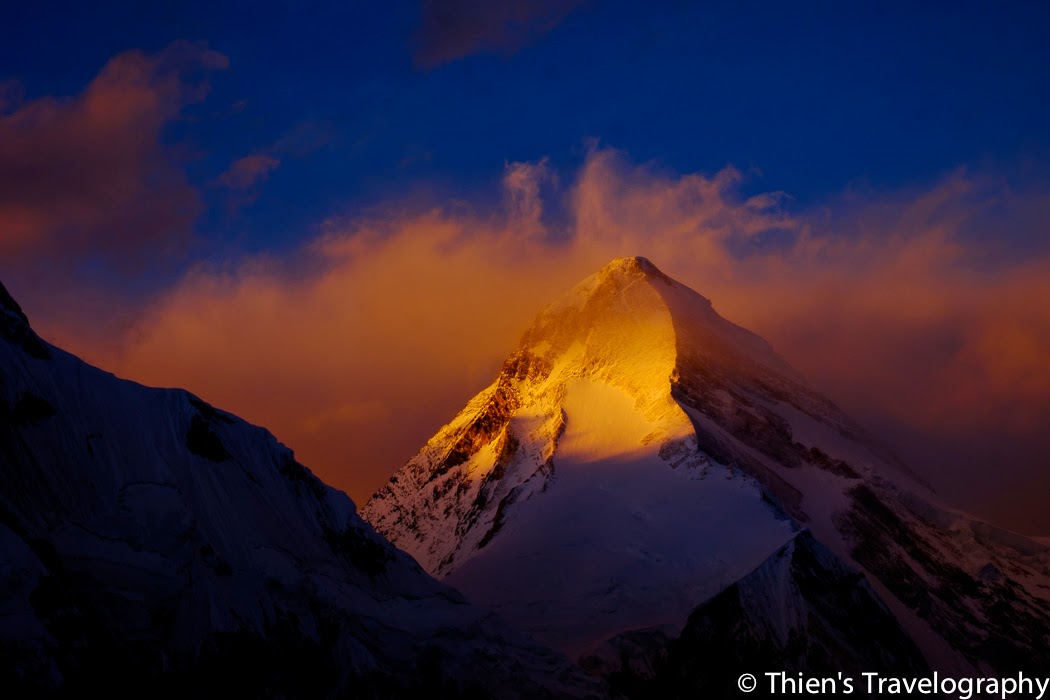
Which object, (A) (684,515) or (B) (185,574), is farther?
(A) (684,515)

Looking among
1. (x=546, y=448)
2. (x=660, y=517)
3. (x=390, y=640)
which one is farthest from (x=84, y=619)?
(x=546, y=448)

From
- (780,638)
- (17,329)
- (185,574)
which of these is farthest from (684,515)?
(17,329)

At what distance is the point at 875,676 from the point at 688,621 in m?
13.2

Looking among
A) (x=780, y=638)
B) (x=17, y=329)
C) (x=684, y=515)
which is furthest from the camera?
(x=684, y=515)

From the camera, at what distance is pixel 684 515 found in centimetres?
8356

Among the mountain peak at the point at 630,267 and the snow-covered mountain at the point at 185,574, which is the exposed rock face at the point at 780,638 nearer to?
the snow-covered mountain at the point at 185,574

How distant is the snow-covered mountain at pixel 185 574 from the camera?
115ft

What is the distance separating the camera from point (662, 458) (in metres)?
93.0

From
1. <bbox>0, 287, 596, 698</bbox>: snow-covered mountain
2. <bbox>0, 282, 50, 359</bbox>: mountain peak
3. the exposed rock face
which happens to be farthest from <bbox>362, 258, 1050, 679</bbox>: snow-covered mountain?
<bbox>0, 282, 50, 359</bbox>: mountain peak

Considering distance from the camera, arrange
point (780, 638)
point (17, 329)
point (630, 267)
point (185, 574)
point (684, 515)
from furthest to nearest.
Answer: point (630, 267)
point (684, 515)
point (780, 638)
point (17, 329)
point (185, 574)

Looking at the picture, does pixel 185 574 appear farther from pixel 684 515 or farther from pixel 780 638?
pixel 684 515

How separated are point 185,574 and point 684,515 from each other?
51.1 metres

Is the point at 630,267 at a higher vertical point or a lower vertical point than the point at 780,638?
higher

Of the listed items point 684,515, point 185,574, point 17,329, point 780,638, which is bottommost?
point 780,638
